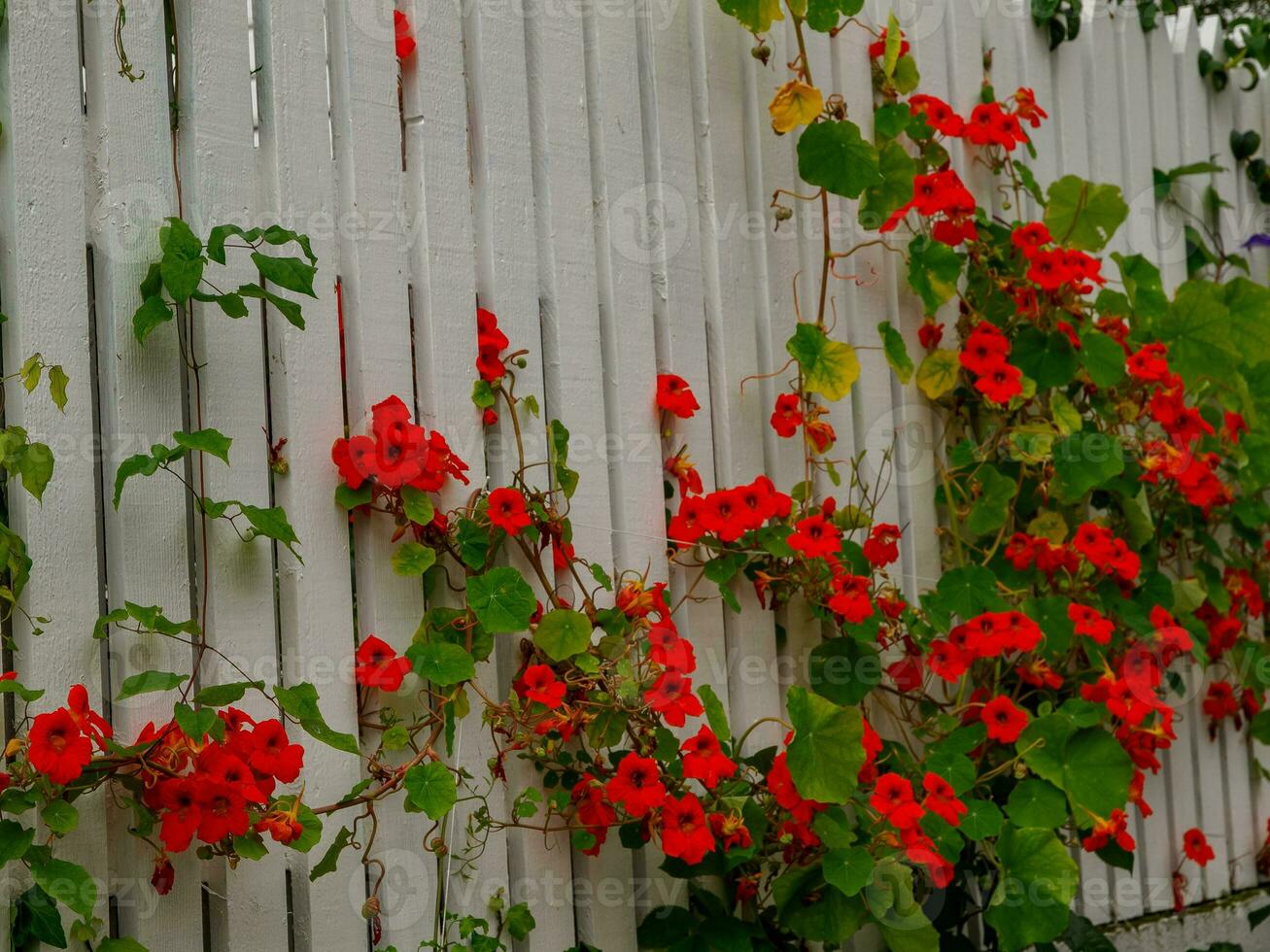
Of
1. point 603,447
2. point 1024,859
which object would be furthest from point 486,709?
point 1024,859

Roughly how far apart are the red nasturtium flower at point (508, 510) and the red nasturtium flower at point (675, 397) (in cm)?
36

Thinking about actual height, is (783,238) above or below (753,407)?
above

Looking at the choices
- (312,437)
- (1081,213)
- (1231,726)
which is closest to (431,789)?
(312,437)

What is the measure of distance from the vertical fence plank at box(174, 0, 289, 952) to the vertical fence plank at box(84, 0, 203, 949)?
1.3 inches

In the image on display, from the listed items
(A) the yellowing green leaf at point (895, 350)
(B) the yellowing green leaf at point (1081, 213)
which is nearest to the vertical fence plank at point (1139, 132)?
(B) the yellowing green leaf at point (1081, 213)

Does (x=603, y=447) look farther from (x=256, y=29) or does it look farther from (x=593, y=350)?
(x=256, y=29)

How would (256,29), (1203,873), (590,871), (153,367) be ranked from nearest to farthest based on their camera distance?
1. (153,367)
2. (256,29)
3. (590,871)
4. (1203,873)

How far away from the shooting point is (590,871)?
2.01 meters

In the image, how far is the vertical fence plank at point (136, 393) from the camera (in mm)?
1602

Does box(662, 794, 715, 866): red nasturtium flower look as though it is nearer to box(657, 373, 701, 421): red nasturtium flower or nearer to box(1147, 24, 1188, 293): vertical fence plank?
box(657, 373, 701, 421): red nasturtium flower

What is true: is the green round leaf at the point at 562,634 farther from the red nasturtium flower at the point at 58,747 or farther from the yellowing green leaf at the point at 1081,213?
the yellowing green leaf at the point at 1081,213

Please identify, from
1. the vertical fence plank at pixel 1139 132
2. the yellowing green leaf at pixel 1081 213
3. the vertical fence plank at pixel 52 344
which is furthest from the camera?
the vertical fence plank at pixel 1139 132

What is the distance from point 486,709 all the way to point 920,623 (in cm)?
88

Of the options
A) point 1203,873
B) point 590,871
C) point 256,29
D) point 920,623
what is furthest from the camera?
point 1203,873
